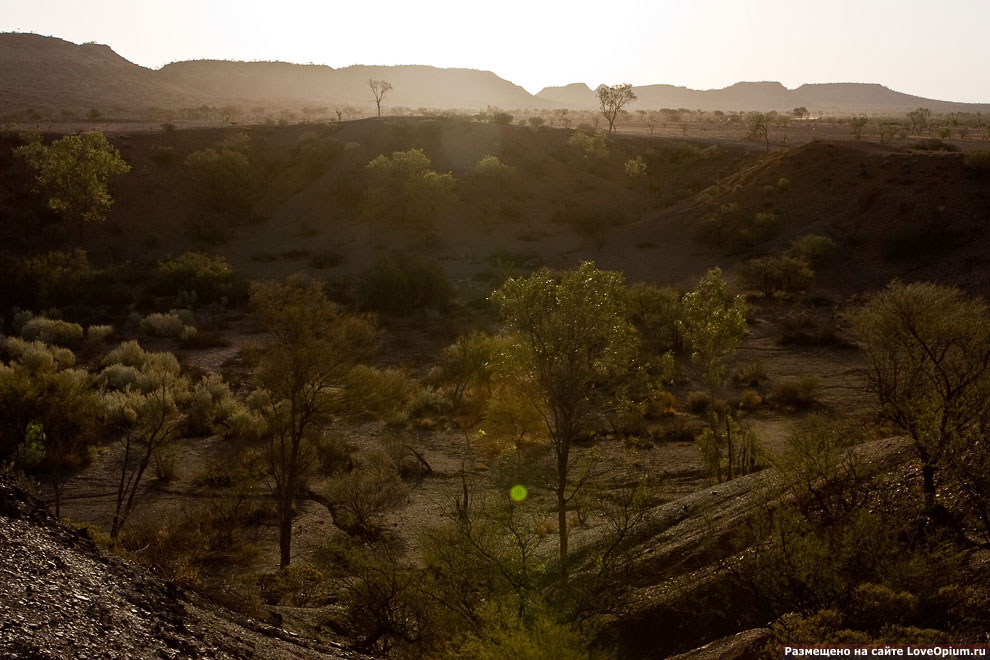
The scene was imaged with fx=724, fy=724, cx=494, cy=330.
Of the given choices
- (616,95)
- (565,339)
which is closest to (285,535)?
(565,339)

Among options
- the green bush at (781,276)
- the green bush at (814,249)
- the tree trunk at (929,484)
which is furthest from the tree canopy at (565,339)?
the green bush at (814,249)

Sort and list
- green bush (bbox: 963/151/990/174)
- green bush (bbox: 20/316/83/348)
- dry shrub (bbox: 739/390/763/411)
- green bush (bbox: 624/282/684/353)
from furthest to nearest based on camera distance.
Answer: green bush (bbox: 963/151/990/174), green bush (bbox: 624/282/684/353), green bush (bbox: 20/316/83/348), dry shrub (bbox: 739/390/763/411)

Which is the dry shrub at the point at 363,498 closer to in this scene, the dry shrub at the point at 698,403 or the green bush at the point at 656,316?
the dry shrub at the point at 698,403

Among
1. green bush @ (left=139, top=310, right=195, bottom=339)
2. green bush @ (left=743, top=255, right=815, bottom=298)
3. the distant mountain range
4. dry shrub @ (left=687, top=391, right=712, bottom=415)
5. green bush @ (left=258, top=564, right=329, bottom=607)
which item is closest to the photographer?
green bush @ (left=258, top=564, right=329, bottom=607)

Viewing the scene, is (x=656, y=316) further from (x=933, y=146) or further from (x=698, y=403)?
(x=933, y=146)

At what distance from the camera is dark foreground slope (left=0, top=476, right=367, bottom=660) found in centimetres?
577

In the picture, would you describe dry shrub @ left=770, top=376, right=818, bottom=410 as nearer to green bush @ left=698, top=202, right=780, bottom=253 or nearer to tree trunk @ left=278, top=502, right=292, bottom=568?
tree trunk @ left=278, top=502, right=292, bottom=568

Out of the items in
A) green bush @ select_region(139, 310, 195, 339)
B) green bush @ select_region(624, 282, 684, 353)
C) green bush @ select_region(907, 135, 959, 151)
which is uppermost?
green bush @ select_region(907, 135, 959, 151)

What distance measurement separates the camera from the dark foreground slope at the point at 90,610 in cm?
577

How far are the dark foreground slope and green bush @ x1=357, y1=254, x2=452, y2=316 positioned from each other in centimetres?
2901

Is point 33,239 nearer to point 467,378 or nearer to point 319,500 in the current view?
point 467,378

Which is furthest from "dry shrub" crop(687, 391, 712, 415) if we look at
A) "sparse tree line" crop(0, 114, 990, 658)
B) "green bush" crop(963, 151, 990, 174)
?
"green bush" crop(963, 151, 990, 174)

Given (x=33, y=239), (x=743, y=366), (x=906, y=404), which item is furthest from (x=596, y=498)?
(x=33, y=239)

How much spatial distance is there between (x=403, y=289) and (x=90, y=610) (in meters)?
31.6
